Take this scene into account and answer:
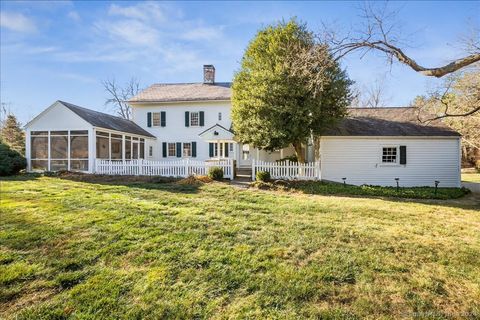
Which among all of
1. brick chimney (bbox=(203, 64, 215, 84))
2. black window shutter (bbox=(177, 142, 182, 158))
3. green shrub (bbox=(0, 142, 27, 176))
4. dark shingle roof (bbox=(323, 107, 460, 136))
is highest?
brick chimney (bbox=(203, 64, 215, 84))

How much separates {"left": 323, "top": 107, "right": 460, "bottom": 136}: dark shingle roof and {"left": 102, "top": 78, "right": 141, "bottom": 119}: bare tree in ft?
99.2

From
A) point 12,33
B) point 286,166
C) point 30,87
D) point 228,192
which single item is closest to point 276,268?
point 228,192

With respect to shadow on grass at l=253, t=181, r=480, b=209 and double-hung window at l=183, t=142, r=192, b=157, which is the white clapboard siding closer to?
shadow on grass at l=253, t=181, r=480, b=209

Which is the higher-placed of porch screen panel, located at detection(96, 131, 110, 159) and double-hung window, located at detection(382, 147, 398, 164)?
porch screen panel, located at detection(96, 131, 110, 159)

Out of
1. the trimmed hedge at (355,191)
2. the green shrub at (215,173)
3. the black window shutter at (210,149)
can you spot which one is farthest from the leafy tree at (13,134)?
the trimmed hedge at (355,191)

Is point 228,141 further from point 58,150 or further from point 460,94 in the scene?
point 460,94

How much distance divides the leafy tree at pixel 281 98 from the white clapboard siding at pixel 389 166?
171 centimetres

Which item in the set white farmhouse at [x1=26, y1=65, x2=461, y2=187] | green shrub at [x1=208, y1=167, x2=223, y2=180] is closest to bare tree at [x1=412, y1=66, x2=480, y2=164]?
white farmhouse at [x1=26, y1=65, x2=461, y2=187]

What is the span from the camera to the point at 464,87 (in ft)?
35.2

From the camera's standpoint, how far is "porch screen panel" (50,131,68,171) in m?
16.3

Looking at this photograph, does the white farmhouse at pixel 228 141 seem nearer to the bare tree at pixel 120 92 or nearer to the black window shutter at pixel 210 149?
the black window shutter at pixel 210 149

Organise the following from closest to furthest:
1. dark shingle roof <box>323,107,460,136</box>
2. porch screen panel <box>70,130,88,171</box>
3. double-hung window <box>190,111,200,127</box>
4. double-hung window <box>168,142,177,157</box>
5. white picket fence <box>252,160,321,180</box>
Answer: white picket fence <box>252,160,321,180</box> < dark shingle roof <box>323,107,460,136</box> < porch screen panel <box>70,130,88,171</box> < double-hung window <box>190,111,200,127</box> < double-hung window <box>168,142,177,157</box>

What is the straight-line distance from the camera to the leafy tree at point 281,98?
1282 cm

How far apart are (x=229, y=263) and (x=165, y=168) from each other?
11269 mm
